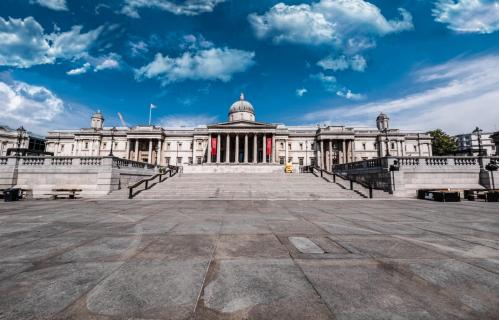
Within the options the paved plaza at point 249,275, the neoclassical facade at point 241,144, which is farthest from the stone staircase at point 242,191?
the neoclassical facade at point 241,144

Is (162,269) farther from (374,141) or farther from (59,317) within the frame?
(374,141)

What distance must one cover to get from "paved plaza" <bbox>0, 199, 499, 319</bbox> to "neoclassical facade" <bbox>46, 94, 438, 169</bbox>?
199 ft

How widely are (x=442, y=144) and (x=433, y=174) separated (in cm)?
6647

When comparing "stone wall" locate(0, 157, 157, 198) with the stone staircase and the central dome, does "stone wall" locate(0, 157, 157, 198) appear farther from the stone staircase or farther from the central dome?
the central dome

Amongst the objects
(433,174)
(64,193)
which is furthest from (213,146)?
(433,174)

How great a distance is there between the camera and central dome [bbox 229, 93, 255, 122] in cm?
7488

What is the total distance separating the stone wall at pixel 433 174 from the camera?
69.7 ft

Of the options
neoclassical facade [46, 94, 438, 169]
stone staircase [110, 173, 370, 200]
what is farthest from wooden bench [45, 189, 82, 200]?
neoclassical facade [46, 94, 438, 169]

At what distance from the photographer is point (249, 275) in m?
3.54

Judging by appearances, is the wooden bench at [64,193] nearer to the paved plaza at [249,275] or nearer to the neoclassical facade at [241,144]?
the paved plaza at [249,275]

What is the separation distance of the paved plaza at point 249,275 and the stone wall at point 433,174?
16.5 metres

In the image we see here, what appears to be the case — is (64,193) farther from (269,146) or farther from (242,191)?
(269,146)

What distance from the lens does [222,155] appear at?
6794cm

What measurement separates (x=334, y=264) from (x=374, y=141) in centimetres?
7802
